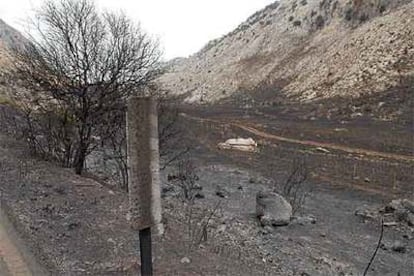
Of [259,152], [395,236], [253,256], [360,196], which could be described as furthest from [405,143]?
[253,256]

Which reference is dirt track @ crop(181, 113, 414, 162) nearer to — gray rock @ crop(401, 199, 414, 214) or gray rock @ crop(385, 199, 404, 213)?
gray rock @ crop(401, 199, 414, 214)

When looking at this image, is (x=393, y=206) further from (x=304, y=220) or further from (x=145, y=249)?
(x=145, y=249)

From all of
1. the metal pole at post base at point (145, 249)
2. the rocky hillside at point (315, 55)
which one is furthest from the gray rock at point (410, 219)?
the rocky hillside at point (315, 55)

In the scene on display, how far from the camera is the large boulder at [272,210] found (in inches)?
654

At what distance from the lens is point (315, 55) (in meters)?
61.1

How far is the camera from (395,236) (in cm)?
1636

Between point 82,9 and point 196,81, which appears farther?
point 196,81

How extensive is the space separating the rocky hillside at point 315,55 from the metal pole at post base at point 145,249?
26.4 metres

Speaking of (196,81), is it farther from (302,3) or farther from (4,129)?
(4,129)

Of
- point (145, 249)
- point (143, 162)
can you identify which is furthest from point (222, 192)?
point (143, 162)

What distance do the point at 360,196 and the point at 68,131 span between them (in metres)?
12.2

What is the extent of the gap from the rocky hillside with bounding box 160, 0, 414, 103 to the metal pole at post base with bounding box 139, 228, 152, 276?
86.5ft

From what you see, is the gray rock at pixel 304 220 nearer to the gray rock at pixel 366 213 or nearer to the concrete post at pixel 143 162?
the gray rock at pixel 366 213

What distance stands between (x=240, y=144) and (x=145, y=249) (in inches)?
1258
